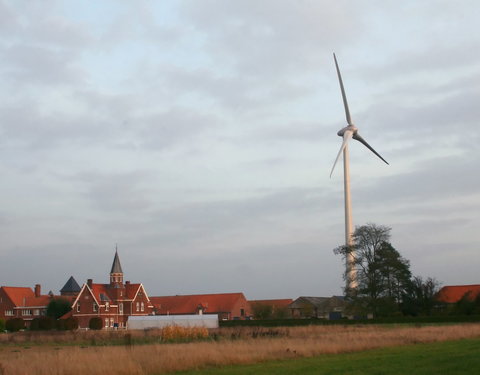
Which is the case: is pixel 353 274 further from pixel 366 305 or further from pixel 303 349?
pixel 303 349

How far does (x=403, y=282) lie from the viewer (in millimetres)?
71312

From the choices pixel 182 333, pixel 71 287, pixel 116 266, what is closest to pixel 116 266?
pixel 116 266

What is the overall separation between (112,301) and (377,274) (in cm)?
4867

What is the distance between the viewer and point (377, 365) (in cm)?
1941

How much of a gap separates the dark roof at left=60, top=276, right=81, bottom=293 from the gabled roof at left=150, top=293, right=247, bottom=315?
1493 cm

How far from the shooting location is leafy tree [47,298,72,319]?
100 meters

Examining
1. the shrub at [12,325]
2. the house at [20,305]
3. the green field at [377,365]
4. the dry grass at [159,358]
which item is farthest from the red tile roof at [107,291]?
the green field at [377,365]

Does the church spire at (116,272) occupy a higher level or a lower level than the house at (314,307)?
higher

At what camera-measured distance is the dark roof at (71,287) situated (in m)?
117

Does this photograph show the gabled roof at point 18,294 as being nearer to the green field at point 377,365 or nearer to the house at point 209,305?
the house at point 209,305

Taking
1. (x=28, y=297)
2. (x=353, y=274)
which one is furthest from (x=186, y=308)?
(x=353, y=274)

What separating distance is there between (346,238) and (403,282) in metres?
8.35

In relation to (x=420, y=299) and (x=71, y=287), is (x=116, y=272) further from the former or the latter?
(x=420, y=299)

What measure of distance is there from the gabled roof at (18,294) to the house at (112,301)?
49.0 ft
